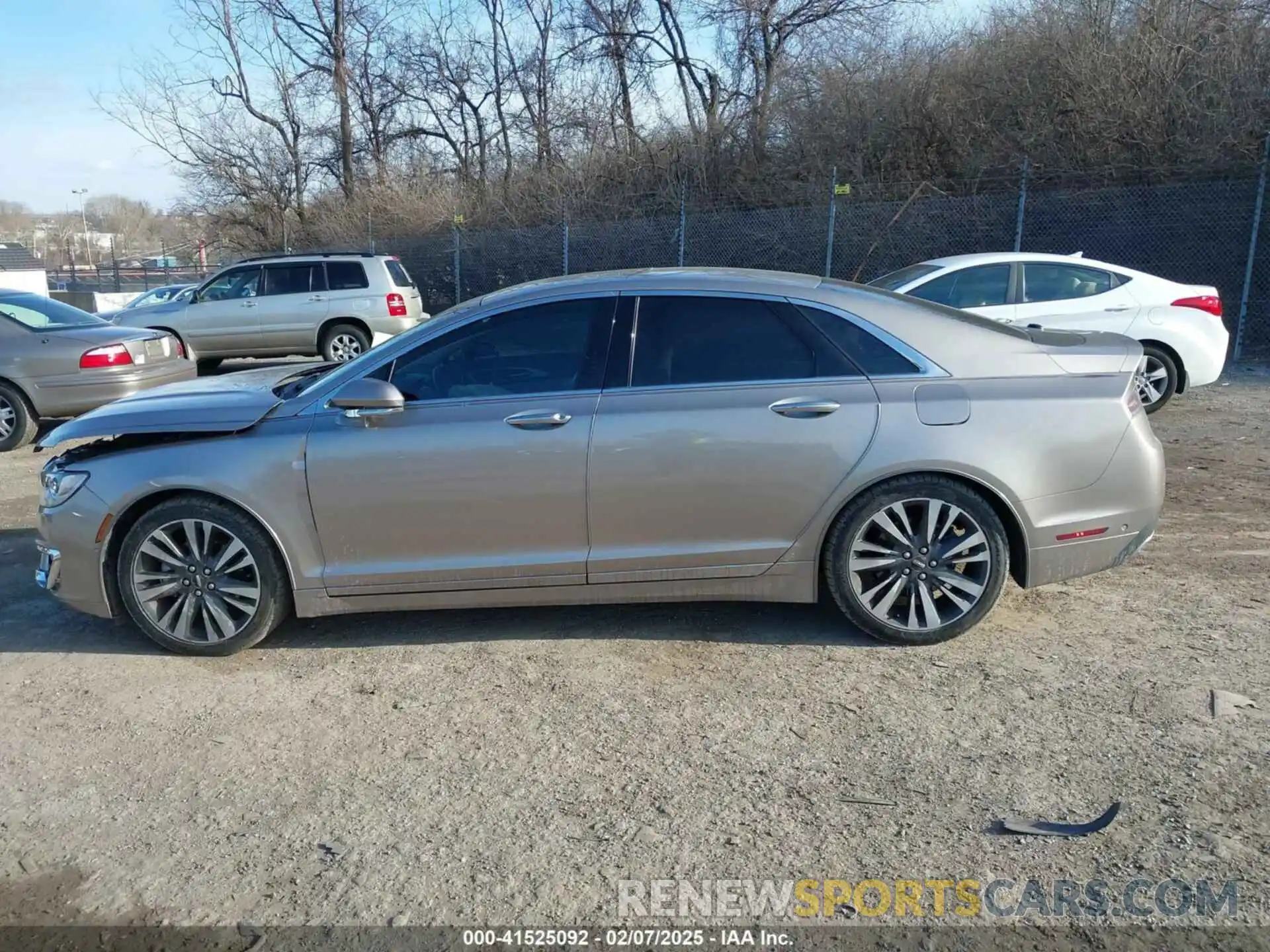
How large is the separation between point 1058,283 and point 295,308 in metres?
10.6

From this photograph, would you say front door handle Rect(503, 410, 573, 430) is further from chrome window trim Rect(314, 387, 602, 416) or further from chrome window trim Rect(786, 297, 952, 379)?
chrome window trim Rect(786, 297, 952, 379)

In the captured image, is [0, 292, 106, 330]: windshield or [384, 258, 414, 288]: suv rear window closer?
[0, 292, 106, 330]: windshield

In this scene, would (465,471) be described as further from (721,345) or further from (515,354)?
(721,345)

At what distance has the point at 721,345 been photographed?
4230mm

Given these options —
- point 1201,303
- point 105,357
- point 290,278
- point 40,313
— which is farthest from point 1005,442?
point 290,278

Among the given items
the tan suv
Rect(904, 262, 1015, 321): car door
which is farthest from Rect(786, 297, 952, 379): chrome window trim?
the tan suv

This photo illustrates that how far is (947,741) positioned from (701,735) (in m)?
0.88

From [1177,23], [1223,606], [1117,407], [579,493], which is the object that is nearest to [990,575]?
[1117,407]

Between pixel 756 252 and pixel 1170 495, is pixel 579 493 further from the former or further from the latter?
pixel 756 252

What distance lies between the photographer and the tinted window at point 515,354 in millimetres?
4234

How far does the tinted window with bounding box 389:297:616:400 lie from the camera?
423 centimetres

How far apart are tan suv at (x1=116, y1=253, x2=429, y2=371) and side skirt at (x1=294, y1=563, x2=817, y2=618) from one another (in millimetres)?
10649

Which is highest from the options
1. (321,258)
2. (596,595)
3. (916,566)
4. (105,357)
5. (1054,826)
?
(321,258)

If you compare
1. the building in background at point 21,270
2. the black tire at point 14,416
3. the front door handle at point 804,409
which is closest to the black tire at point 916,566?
the front door handle at point 804,409
